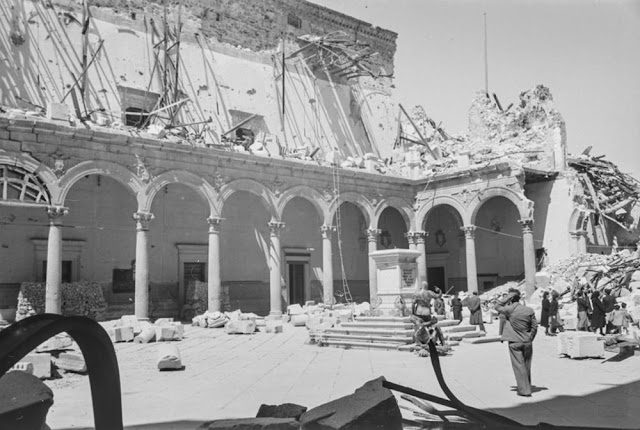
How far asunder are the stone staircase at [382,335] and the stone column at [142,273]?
6372 millimetres

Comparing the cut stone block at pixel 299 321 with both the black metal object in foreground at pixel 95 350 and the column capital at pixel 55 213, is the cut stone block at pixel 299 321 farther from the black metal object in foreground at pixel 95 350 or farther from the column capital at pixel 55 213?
the black metal object in foreground at pixel 95 350

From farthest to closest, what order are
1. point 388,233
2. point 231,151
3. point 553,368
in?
Result: point 388,233
point 231,151
point 553,368

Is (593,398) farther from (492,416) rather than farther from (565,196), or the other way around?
(565,196)

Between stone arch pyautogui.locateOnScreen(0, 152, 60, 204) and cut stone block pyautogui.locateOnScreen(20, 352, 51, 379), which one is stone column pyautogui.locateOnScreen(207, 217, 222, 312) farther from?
cut stone block pyautogui.locateOnScreen(20, 352, 51, 379)

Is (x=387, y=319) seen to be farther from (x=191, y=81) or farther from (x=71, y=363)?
(x=191, y=81)

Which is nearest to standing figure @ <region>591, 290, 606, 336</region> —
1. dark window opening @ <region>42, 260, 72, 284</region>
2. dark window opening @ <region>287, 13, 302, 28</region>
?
dark window opening @ <region>42, 260, 72, 284</region>

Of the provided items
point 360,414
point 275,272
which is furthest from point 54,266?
point 360,414

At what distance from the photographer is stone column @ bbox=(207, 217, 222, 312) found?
767 inches

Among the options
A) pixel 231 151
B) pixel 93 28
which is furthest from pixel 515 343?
pixel 93 28

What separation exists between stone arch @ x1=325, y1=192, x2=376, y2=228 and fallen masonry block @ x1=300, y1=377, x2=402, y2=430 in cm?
1856

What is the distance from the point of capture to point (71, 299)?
59.2ft

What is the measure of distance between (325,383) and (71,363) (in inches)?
180

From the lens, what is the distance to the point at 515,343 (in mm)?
7668

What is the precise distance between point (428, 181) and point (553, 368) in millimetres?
16636
